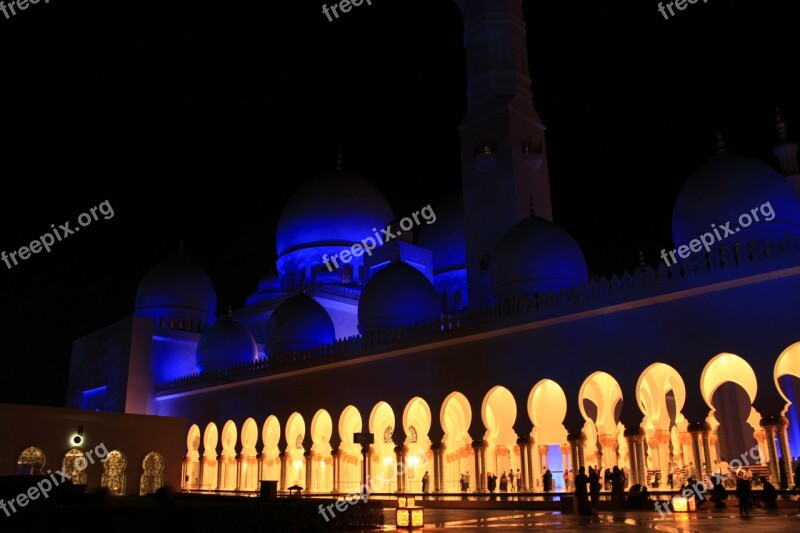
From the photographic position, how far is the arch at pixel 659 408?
1316cm

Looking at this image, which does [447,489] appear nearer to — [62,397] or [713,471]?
[713,471]

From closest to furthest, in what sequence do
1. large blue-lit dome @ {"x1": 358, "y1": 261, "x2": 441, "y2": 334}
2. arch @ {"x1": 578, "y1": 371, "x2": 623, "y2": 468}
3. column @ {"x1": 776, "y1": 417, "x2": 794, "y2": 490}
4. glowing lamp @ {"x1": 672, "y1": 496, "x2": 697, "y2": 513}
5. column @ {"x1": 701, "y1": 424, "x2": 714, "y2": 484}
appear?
glowing lamp @ {"x1": 672, "y1": 496, "x2": 697, "y2": 513}, column @ {"x1": 776, "y1": 417, "x2": 794, "y2": 490}, column @ {"x1": 701, "y1": 424, "x2": 714, "y2": 484}, arch @ {"x1": 578, "y1": 371, "x2": 623, "y2": 468}, large blue-lit dome @ {"x1": 358, "y1": 261, "x2": 441, "y2": 334}

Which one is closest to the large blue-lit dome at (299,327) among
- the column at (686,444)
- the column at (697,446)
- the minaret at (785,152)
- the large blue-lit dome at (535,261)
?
the large blue-lit dome at (535,261)

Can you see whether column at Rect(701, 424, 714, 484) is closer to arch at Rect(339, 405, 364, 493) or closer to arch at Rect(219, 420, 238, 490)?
arch at Rect(339, 405, 364, 493)

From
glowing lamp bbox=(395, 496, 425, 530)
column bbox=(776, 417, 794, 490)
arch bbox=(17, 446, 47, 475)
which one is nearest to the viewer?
glowing lamp bbox=(395, 496, 425, 530)

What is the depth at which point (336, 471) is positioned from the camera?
685 inches

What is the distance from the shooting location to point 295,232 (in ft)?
81.9

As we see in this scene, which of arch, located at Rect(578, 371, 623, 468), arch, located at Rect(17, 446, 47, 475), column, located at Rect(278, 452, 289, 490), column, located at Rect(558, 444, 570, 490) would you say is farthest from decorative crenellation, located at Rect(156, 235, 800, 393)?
arch, located at Rect(17, 446, 47, 475)

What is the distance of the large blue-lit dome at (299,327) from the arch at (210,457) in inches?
122

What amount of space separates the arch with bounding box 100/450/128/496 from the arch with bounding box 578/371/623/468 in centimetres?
1096

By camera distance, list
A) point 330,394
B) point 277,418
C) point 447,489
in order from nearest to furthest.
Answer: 1. point 447,489
2. point 330,394
3. point 277,418

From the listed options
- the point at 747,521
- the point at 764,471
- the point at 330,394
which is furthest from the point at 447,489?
the point at 747,521

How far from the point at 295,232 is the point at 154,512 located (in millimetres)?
18576

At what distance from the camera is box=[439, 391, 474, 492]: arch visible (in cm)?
1574
